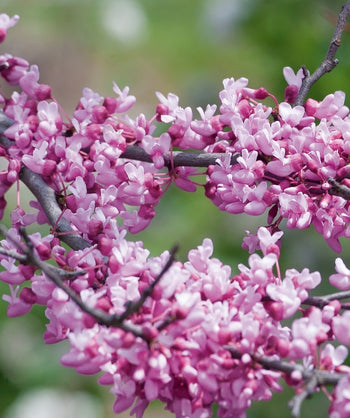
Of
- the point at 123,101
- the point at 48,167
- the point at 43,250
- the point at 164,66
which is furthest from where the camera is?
the point at 164,66

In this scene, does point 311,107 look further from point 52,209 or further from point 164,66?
point 164,66

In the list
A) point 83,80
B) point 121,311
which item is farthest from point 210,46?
point 121,311

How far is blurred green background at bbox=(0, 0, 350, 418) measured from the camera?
2428 mm

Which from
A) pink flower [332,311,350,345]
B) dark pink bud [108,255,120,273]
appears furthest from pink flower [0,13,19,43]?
pink flower [332,311,350,345]

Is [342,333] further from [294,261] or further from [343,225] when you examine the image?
[294,261]

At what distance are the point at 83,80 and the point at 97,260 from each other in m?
4.29

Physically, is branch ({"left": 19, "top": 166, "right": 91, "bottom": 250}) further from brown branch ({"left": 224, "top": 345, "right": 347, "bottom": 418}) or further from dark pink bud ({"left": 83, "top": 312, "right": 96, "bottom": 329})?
brown branch ({"left": 224, "top": 345, "right": 347, "bottom": 418})

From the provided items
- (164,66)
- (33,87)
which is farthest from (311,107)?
(164,66)

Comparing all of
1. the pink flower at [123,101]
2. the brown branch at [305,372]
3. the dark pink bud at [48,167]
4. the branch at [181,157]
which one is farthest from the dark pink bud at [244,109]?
the brown branch at [305,372]

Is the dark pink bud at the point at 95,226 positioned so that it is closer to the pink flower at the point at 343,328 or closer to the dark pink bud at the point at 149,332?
the dark pink bud at the point at 149,332

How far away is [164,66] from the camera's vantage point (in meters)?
5.11

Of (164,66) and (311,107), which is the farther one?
(164,66)

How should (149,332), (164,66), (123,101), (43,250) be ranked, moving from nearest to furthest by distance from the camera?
1. (149,332)
2. (43,250)
3. (123,101)
4. (164,66)

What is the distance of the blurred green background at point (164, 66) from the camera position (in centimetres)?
243
